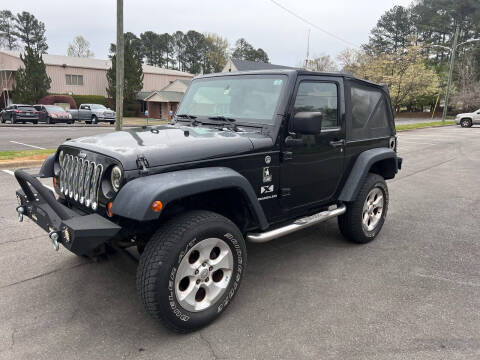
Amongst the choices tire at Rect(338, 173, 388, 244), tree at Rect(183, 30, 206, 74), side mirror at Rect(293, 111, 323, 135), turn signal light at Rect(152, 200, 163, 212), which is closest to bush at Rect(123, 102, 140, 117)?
tire at Rect(338, 173, 388, 244)

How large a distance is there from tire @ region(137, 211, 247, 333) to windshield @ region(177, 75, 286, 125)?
3.92 feet

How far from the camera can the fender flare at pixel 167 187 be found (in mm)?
2342

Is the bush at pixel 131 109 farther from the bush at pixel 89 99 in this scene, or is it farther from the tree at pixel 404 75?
the tree at pixel 404 75

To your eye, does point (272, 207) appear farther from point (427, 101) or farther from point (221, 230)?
point (427, 101)

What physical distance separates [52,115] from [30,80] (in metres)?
15.2

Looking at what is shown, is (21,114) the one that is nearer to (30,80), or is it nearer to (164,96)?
(30,80)

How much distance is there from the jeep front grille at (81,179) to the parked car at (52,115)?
84.7 feet

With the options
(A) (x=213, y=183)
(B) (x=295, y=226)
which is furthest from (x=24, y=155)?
(A) (x=213, y=183)

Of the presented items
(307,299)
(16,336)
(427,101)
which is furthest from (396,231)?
(427,101)

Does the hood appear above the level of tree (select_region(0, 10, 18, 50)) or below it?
below

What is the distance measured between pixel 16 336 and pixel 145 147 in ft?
5.40

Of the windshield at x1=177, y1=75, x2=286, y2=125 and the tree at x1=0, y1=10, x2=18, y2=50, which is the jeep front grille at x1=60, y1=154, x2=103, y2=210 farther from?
the tree at x1=0, y1=10, x2=18, y2=50

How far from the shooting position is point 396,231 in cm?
507

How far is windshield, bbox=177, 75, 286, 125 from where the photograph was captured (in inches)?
137
